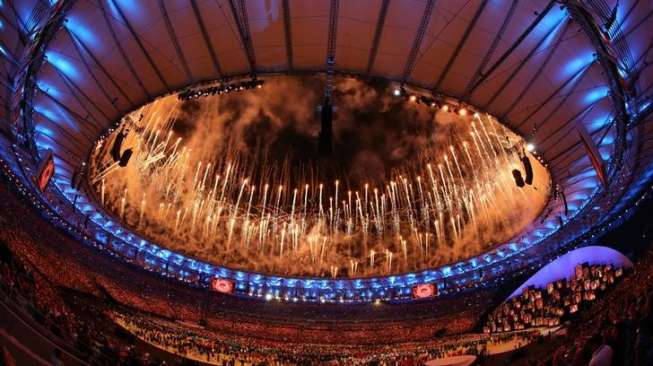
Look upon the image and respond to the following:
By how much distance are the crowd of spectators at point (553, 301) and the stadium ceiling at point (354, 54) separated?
696 cm

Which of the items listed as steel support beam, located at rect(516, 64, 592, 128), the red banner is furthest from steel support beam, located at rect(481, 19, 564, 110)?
the red banner

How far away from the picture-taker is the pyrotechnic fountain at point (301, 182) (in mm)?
38062

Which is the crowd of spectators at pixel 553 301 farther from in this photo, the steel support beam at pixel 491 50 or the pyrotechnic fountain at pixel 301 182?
the steel support beam at pixel 491 50

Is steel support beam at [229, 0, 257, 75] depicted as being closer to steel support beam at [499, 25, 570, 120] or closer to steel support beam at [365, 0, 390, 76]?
steel support beam at [365, 0, 390, 76]

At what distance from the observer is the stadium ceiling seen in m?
23.0

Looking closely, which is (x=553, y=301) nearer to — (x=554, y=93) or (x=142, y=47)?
(x=554, y=93)

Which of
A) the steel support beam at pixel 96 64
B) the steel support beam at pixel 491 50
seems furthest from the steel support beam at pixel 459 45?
the steel support beam at pixel 96 64

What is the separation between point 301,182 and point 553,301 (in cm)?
2037

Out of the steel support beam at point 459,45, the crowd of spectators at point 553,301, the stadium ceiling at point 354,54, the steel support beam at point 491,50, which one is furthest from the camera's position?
the crowd of spectators at point 553,301

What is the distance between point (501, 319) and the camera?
146 ft

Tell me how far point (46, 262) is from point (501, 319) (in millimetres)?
32714

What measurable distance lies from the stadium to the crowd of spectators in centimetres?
20

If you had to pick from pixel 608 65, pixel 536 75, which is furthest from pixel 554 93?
pixel 608 65

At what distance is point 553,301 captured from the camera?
39.3 m
